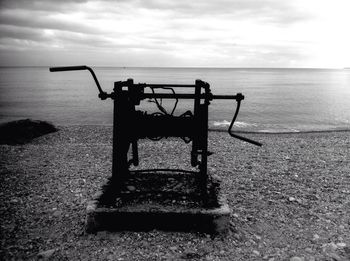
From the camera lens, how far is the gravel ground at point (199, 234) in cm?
451

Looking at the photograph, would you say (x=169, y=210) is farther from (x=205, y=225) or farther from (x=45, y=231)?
(x=45, y=231)

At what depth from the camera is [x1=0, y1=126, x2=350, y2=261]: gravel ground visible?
14.8 ft

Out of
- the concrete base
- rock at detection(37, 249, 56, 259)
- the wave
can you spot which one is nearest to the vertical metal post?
the concrete base

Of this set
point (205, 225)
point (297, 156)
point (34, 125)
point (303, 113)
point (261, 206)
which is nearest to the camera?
point (205, 225)

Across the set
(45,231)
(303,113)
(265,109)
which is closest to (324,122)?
(303,113)

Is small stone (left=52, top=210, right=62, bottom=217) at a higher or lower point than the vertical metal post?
lower

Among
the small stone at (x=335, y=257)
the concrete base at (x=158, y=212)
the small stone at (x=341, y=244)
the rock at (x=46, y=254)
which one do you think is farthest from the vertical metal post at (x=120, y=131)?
the small stone at (x=341, y=244)

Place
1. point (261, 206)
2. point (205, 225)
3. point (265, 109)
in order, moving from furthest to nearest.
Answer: point (265, 109) → point (261, 206) → point (205, 225)

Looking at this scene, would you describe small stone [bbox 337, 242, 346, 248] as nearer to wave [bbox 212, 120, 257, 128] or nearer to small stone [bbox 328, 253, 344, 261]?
small stone [bbox 328, 253, 344, 261]

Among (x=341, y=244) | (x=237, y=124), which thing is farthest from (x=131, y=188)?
(x=237, y=124)

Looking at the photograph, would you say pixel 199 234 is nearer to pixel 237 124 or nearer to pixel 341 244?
pixel 341 244

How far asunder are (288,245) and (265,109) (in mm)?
28310

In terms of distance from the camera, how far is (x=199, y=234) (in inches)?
189

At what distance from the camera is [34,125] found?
1552 centimetres
